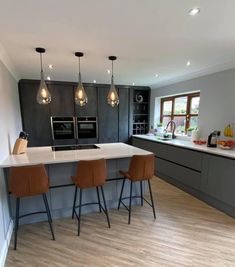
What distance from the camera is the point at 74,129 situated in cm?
510

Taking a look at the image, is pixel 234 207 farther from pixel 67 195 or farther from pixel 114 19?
pixel 114 19

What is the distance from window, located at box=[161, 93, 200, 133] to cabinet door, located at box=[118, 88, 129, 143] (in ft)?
3.58

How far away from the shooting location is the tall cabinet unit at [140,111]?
18.9ft

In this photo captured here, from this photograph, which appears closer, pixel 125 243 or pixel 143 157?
pixel 125 243

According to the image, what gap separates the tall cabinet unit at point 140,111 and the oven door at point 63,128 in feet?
6.31

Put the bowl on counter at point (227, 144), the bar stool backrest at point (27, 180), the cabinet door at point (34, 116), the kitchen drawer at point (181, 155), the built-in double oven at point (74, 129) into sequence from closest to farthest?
1. the bar stool backrest at point (27, 180)
2. the bowl on counter at point (227, 144)
3. the kitchen drawer at point (181, 155)
4. the cabinet door at point (34, 116)
5. the built-in double oven at point (74, 129)

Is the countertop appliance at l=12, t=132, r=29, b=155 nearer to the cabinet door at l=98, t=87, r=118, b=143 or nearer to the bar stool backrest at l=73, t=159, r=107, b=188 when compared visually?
the bar stool backrest at l=73, t=159, r=107, b=188

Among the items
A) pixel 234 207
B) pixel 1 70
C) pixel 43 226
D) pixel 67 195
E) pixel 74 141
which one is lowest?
pixel 43 226

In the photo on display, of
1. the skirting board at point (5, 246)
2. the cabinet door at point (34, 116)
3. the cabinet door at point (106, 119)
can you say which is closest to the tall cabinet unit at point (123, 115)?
the cabinet door at point (106, 119)

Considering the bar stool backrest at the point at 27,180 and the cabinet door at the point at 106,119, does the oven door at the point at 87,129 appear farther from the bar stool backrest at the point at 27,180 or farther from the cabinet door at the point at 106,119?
the bar stool backrest at the point at 27,180

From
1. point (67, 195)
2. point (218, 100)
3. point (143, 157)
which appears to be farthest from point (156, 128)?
point (67, 195)

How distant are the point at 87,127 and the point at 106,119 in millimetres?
609

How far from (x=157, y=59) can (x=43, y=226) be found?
299cm

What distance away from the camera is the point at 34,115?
4.70 meters
